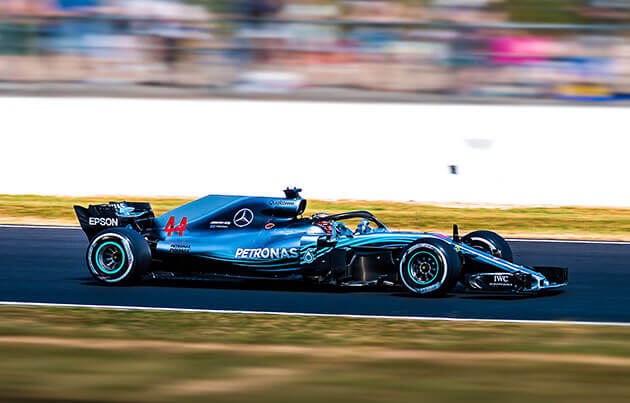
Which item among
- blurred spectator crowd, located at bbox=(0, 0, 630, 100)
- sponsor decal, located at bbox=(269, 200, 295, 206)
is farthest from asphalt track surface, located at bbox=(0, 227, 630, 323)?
blurred spectator crowd, located at bbox=(0, 0, 630, 100)

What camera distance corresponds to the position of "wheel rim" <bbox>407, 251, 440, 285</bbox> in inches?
374

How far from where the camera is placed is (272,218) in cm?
1026

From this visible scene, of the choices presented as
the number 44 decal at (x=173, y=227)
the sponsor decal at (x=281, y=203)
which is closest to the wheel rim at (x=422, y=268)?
the sponsor decal at (x=281, y=203)

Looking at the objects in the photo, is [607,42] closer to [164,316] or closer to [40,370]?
[164,316]

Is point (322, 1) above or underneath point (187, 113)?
above

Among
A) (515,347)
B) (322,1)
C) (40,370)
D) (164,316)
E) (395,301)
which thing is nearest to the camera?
(40,370)

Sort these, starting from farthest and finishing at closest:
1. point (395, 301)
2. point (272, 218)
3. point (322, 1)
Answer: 1. point (322, 1)
2. point (272, 218)
3. point (395, 301)

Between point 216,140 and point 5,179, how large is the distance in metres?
3.74

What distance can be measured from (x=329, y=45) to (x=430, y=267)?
31.0ft

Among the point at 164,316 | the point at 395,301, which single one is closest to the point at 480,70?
the point at 395,301

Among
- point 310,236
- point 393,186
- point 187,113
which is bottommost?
point 310,236

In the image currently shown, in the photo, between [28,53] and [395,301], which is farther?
[28,53]

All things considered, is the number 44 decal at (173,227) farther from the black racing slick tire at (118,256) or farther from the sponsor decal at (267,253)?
the sponsor decal at (267,253)

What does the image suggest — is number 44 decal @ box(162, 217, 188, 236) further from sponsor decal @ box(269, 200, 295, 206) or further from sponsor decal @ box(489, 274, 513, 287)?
sponsor decal @ box(489, 274, 513, 287)
